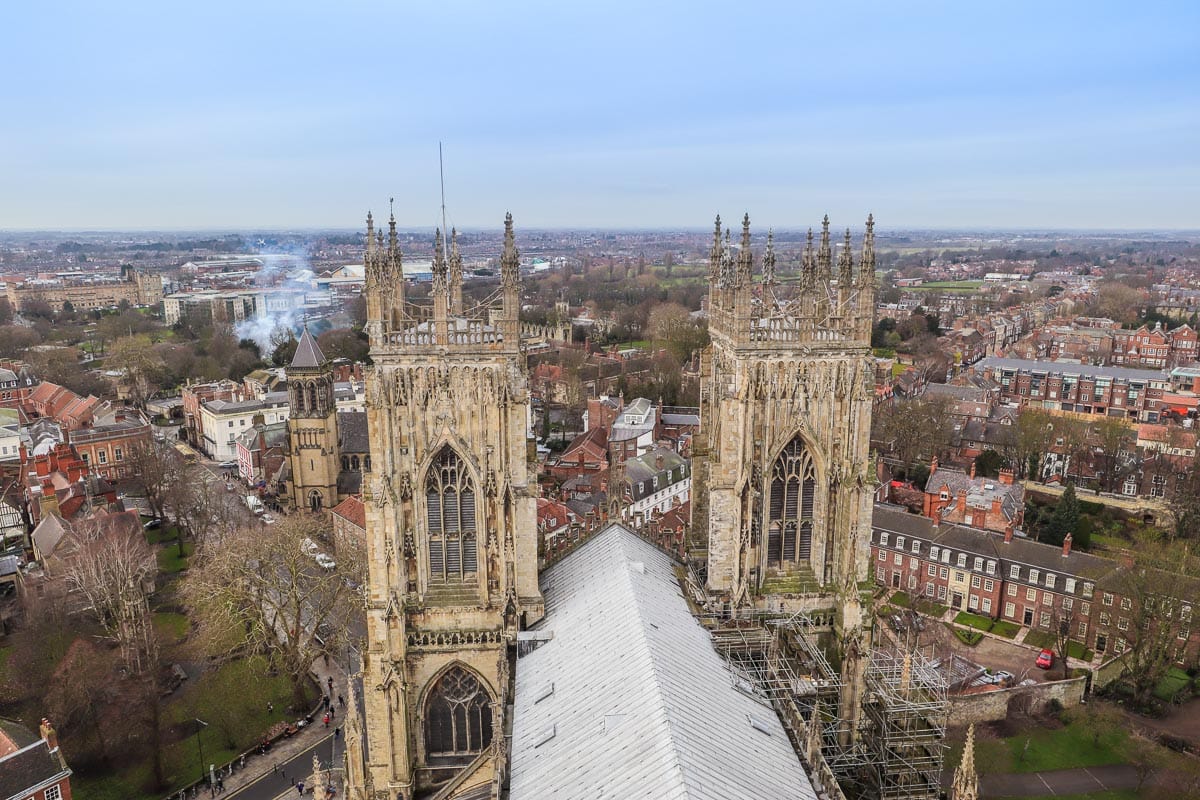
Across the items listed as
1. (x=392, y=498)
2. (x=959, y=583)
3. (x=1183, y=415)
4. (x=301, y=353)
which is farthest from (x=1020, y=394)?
(x=392, y=498)

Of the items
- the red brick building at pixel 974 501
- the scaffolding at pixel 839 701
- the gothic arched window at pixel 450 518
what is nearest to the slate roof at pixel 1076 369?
the red brick building at pixel 974 501

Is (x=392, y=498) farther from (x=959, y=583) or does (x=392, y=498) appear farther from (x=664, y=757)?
(x=959, y=583)

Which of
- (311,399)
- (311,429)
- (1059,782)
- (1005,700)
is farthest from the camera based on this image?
(311,429)

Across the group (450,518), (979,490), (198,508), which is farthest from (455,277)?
(979,490)

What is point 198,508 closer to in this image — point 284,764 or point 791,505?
point 284,764

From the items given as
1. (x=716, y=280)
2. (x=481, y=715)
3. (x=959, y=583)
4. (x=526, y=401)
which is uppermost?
(x=716, y=280)
